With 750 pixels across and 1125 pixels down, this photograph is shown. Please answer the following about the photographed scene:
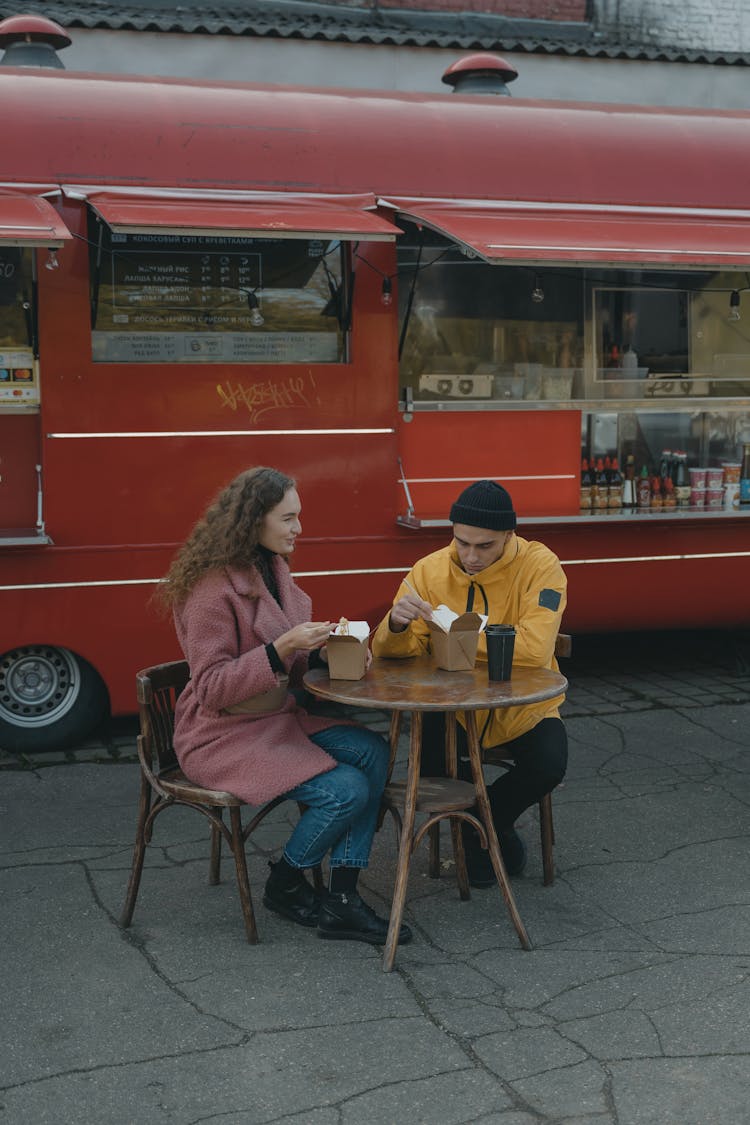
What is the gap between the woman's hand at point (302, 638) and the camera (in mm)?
3850

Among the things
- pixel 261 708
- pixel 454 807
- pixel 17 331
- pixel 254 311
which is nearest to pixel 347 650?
pixel 261 708

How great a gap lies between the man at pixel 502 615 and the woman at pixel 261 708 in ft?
1.52

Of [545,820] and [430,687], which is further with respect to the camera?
[545,820]

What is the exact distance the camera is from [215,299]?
6.23m

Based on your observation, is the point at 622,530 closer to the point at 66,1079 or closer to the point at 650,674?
the point at 650,674

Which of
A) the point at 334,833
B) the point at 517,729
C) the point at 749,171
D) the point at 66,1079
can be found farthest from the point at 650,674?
the point at 66,1079

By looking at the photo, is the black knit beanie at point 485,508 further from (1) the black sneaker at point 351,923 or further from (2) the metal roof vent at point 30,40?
(2) the metal roof vent at point 30,40

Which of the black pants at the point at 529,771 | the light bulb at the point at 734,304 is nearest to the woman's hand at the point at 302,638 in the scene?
the black pants at the point at 529,771

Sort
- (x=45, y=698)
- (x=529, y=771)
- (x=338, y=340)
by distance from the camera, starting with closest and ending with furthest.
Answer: (x=529, y=771) → (x=45, y=698) → (x=338, y=340)

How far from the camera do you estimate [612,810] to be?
17.4 feet

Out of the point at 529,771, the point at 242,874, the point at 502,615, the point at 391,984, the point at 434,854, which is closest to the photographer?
the point at 391,984

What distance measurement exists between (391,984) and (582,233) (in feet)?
13.0

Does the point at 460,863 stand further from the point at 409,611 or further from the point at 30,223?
the point at 30,223

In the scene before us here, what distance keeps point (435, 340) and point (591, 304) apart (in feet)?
3.25
